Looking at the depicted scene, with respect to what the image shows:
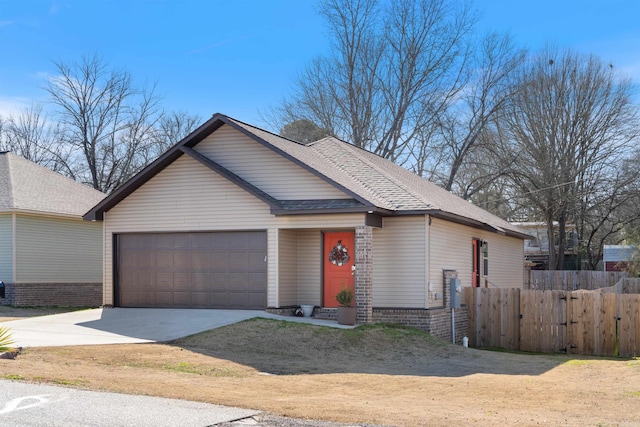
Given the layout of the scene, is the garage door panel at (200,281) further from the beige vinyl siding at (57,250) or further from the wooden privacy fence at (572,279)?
the wooden privacy fence at (572,279)

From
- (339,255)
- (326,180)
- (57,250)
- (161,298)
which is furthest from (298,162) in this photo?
A: (57,250)

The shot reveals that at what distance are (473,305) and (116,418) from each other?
50.8ft

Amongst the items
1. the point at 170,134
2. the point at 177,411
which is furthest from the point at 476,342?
the point at 170,134

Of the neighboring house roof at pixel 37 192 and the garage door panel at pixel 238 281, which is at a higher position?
the neighboring house roof at pixel 37 192

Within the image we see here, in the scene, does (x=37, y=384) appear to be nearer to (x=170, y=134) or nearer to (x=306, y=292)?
(x=306, y=292)

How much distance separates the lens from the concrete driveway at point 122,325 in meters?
16.3

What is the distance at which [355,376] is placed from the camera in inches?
549

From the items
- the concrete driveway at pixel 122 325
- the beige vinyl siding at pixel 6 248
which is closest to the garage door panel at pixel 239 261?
the concrete driveway at pixel 122 325

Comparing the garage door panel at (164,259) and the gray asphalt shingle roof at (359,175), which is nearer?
the gray asphalt shingle roof at (359,175)

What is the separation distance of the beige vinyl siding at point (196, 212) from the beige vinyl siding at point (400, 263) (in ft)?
4.68

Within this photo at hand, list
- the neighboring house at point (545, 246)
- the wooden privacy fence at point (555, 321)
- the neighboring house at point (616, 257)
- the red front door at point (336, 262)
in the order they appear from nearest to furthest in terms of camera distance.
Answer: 1. the wooden privacy fence at point (555, 321)
2. the red front door at point (336, 262)
3. the neighboring house at point (616, 257)
4. the neighboring house at point (545, 246)

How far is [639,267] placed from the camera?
32.6m

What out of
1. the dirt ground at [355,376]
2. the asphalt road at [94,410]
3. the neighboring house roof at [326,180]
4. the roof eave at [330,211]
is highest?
the neighboring house roof at [326,180]

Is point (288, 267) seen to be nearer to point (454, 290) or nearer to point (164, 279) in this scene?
point (164, 279)
